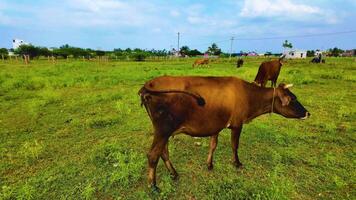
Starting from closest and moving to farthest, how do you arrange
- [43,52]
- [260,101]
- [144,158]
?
[260,101], [144,158], [43,52]

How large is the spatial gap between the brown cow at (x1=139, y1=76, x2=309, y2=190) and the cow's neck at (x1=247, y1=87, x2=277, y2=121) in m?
0.03

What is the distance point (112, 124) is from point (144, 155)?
105 inches

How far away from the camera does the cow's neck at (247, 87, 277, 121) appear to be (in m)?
5.39

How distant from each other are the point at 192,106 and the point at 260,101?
1.62 meters

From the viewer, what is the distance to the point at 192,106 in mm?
4562

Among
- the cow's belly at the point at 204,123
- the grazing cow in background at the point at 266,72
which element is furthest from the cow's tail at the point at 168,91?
the grazing cow in background at the point at 266,72

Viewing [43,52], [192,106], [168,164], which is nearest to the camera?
[192,106]

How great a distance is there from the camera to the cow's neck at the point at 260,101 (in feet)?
17.7

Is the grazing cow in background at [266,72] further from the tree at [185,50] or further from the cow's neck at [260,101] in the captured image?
the tree at [185,50]

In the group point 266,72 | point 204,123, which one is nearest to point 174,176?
point 204,123

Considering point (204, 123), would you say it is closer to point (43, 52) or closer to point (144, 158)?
point (144, 158)

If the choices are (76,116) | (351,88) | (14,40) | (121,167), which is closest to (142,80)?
(76,116)

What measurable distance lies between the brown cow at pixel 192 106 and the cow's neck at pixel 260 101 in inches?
1.2

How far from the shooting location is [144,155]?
603cm
